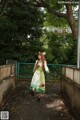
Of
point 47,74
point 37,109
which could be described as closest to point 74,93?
point 37,109

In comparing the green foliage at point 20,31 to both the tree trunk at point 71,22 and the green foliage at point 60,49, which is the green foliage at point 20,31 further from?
the tree trunk at point 71,22

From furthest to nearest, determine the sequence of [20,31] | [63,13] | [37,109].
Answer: [20,31]
[63,13]
[37,109]

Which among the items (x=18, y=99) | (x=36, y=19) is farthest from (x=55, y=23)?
(x=18, y=99)

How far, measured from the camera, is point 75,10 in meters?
25.0

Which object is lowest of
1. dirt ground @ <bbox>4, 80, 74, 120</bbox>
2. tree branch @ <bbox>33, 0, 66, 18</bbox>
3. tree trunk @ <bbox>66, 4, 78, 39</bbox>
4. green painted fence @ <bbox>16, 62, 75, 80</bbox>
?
dirt ground @ <bbox>4, 80, 74, 120</bbox>

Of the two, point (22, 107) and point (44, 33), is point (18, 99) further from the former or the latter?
point (44, 33)

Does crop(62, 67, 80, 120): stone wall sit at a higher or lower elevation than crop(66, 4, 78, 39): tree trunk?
lower

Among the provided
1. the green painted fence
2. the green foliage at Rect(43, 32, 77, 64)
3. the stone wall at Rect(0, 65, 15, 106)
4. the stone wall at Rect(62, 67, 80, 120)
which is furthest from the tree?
the stone wall at Rect(62, 67, 80, 120)

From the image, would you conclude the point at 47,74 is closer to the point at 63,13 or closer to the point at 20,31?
the point at 20,31

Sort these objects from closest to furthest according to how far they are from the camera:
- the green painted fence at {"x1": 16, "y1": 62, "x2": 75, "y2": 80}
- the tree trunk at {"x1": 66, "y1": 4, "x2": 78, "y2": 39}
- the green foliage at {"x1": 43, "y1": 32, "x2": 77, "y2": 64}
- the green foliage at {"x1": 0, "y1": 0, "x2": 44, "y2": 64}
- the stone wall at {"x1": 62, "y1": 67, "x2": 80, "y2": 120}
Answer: the stone wall at {"x1": 62, "y1": 67, "x2": 80, "y2": 120} → the green painted fence at {"x1": 16, "y1": 62, "x2": 75, "y2": 80} → the tree trunk at {"x1": 66, "y1": 4, "x2": 78, "y2": 39} → the green foliage at {"x1": 0, "y1": 0, "x2": 44, "y2": 64} → the green foliage at {"x1": 43, "y1": 32, "x2": 77, "y2": 64}

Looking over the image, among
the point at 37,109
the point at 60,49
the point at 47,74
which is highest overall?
the point at 60,49

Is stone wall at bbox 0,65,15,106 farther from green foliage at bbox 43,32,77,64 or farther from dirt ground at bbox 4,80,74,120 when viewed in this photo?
green foliage at bbox 43,32,77,64

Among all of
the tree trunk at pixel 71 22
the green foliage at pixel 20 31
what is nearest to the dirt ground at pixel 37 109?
the tree trunk at pixel 71 22

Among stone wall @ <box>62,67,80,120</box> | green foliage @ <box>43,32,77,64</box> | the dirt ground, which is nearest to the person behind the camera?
stone wall @ <box>62,67,80,120</box>
